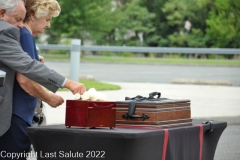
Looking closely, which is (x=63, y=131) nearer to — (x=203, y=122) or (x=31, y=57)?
(x=31, y=57)

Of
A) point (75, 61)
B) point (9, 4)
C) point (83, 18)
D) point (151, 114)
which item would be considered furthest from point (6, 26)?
point (83, 18)

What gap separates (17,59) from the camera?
4578 mm

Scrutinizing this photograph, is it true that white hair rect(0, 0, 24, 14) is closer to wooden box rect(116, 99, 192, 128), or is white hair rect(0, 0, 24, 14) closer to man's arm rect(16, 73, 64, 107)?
man's arm rect(16, 73, 64, 107)

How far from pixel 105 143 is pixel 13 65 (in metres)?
0.73

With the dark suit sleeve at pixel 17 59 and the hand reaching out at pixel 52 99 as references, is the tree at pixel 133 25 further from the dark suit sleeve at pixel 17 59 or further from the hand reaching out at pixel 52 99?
the dark suit sleeve at pixel 17 59

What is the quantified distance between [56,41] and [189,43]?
871cm

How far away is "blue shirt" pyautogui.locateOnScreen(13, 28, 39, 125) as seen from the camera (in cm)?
472

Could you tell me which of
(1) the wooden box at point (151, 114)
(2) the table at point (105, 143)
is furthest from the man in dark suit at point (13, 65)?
(1) the wooden box at point (151, 114)

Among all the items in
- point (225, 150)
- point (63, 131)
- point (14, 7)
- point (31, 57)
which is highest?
point (14, 7)

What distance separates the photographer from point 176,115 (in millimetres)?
5113

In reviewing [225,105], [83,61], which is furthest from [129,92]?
[83,61]

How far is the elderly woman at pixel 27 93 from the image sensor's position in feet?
15.5

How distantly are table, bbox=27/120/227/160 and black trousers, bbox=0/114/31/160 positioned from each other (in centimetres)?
8

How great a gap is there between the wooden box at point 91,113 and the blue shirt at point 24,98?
10.8 inches
